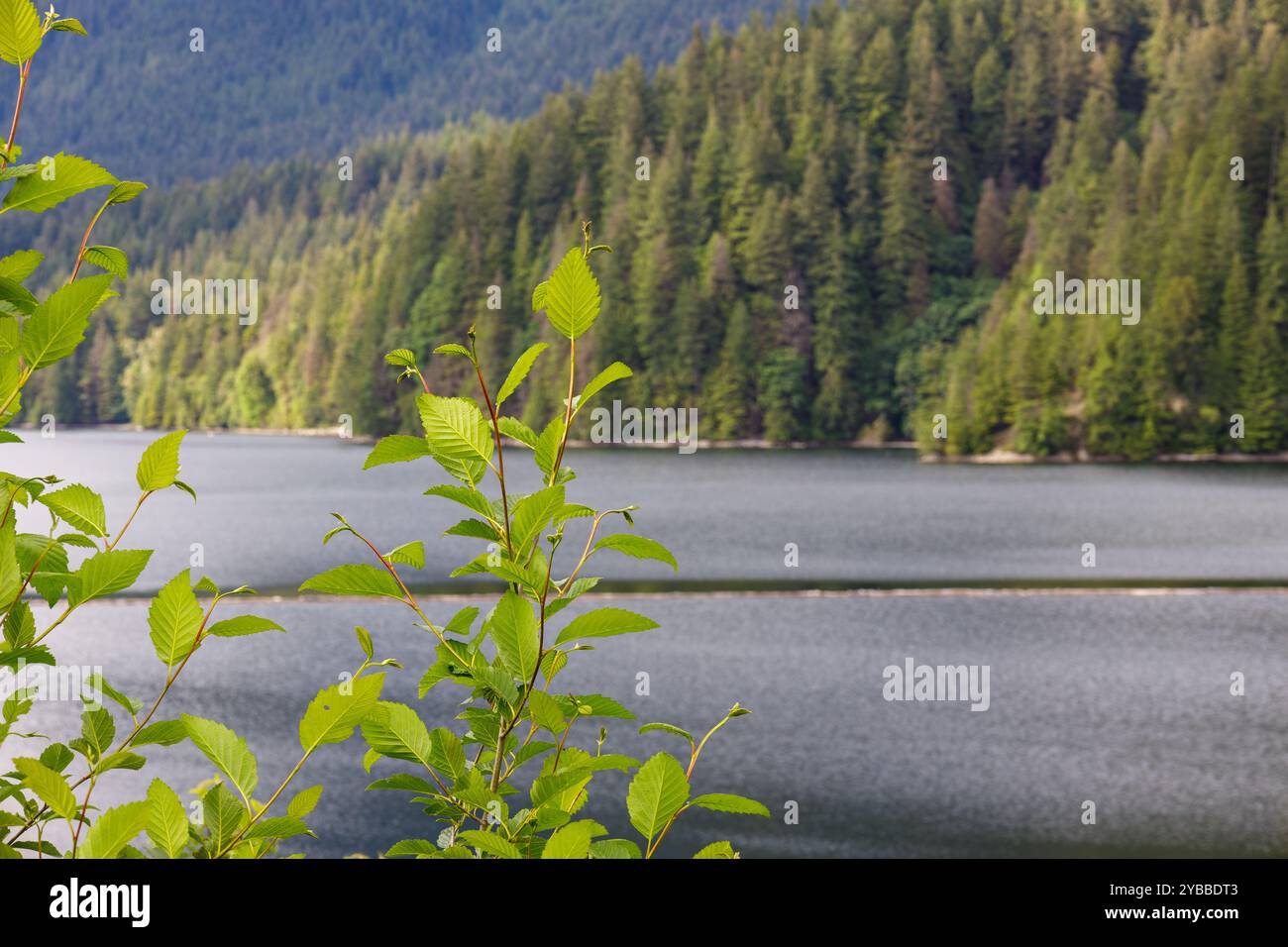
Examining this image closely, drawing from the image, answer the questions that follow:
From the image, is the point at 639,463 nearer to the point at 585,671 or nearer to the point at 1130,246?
the point at 1130,246

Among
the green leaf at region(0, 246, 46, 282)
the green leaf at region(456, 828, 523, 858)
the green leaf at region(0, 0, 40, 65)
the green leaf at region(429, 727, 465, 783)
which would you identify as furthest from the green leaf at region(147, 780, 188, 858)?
the green leaf at region(0, 0, 40, 65)

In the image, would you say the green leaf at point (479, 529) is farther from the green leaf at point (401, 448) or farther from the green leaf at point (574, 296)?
the green leaf at point (574, 296)

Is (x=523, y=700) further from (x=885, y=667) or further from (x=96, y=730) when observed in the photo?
(x=885, y=667)

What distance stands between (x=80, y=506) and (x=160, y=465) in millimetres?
120

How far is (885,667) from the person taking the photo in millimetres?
23938

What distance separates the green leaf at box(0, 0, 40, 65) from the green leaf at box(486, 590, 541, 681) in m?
0.78

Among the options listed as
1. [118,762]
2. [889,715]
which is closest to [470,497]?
[118,762]

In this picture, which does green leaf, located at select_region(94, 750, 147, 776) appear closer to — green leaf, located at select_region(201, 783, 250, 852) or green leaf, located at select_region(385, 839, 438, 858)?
green leaf, located at select_region(201, 783, 250, 852)

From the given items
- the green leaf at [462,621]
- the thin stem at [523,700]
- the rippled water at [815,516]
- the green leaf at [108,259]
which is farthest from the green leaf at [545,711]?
the rippled water at [815,516]

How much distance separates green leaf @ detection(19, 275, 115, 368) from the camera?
4.70 ft

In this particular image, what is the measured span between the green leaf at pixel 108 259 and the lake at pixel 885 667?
490 inches

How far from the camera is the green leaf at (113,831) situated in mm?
1169
